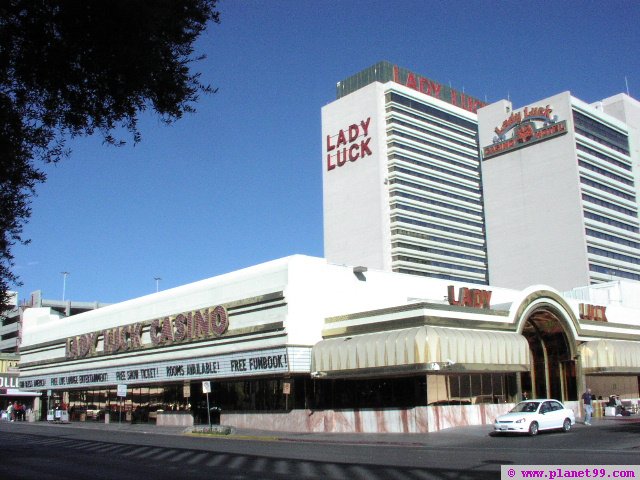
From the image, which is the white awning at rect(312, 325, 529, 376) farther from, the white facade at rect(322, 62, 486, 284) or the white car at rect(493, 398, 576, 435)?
the white facade at rect(322, 62, 486, 284)

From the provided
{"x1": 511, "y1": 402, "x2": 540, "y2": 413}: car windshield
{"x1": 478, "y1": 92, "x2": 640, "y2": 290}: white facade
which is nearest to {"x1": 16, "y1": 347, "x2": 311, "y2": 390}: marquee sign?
{"x1": 511, "y1": 402, "x2": 540, "y2": 413}: car windshield

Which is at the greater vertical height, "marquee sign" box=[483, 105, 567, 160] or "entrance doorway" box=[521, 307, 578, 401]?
"marquee sign" box=[483, 105, 567, 160]

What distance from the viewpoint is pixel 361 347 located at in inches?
1437

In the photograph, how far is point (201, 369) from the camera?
44781 millimetres

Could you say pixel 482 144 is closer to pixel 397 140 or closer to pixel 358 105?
pixel 397 140

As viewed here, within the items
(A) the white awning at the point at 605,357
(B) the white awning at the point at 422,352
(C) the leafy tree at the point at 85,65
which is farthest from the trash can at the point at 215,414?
(C) the leafy tree at the point at 85,65

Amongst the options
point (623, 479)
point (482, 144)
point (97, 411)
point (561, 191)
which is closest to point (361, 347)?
point (623, 479)

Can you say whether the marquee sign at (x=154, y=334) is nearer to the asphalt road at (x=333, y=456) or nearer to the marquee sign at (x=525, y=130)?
the asphalt road at (x=333, y=456)

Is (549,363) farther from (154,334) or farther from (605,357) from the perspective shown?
(154,334)

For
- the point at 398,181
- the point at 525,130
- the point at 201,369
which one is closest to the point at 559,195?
the point at 525,130

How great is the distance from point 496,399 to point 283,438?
487 inches

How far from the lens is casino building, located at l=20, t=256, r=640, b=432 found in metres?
35.3

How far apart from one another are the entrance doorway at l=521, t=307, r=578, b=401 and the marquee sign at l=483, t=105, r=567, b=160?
268 feet

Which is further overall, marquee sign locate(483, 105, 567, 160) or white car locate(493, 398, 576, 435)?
marquee sign locate(483, 105, 567, 160)
